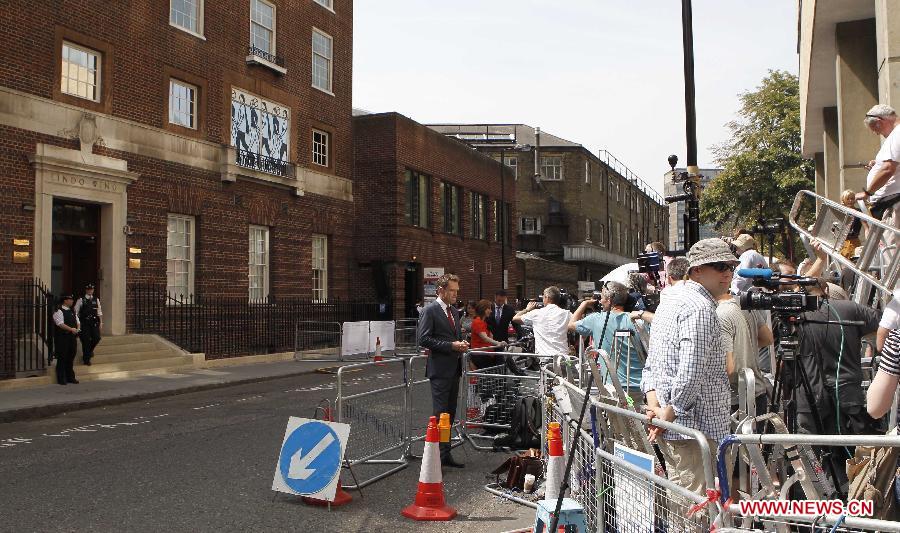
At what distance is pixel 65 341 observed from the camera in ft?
50.8

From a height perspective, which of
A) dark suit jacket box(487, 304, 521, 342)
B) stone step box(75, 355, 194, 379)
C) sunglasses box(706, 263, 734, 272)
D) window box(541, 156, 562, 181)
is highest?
window box(541, 156, 562, 181)

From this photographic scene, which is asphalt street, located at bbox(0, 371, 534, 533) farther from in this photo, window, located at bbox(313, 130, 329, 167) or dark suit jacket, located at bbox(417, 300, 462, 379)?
window, located at bbox(313, 130, 329, 167)

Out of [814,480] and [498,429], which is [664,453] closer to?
[814,480]

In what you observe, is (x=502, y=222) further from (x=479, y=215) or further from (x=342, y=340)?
(x=342, y=340)

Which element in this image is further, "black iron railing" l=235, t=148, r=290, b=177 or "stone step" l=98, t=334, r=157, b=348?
"black iron railing" l=235, t=148, r=290, b=177

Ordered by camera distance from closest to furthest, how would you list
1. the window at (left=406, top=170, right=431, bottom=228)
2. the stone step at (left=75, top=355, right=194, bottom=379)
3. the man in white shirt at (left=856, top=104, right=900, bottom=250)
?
the man in white shirt at (left=856, top=104, right=900, bottom=250)
the stone step at (left=75, top=355, right=194, bottom=379)
the window at (left=406, top=170, right=431, bottom=228)

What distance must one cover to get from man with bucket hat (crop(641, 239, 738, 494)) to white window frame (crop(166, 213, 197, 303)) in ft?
58.5

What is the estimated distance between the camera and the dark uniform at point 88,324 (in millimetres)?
16625

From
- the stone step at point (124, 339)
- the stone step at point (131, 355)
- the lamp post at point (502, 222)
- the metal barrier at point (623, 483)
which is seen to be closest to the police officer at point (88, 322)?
the stone step at point (131, 355)

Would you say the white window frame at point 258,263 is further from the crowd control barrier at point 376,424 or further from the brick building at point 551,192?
the brick building at point 551,192

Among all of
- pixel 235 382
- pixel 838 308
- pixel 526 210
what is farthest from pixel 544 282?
pixel 838 308

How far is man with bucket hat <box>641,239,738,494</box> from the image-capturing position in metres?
4.34

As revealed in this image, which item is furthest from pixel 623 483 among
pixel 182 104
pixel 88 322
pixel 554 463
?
pixel 182 104

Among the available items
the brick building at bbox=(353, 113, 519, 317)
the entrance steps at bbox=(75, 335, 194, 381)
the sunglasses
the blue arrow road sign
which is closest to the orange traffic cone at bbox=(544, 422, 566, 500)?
the blue arrow road sign
